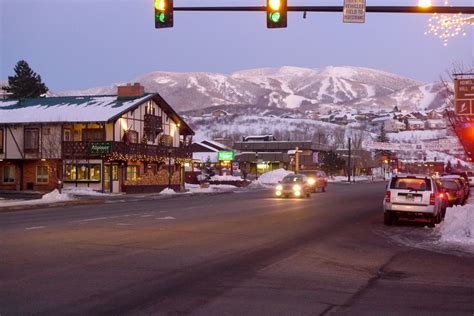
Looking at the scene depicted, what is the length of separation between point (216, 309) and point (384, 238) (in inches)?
419

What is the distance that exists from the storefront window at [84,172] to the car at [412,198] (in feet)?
103

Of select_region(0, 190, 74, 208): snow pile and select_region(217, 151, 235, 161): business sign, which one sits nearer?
select_region(0, 190, 74, 208): snow pile

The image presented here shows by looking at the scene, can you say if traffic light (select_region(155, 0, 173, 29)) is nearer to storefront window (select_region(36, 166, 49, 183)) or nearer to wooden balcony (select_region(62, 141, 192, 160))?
wooden balcony (select_region(62, 141, 192, 160))

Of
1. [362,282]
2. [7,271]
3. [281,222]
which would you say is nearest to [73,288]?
[7,271]

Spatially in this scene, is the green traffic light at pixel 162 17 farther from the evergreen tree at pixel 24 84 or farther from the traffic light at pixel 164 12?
the evergreen tree at pixel 24 84

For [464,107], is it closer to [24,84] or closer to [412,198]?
[412,198]

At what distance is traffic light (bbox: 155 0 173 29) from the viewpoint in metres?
15.9

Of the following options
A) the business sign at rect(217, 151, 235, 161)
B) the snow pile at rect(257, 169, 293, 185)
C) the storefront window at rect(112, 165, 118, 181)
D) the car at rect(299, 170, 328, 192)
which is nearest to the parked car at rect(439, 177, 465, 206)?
the car at rect(299, 170, 328, 192)

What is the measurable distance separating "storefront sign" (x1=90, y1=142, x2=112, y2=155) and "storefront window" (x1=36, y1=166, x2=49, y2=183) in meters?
5.71

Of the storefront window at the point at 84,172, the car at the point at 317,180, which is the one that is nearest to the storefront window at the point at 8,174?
the storefront window at the point at 84,172

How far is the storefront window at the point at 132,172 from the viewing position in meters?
52.0

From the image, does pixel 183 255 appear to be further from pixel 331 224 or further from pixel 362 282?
pixel 331 224

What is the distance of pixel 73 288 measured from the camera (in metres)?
9.34

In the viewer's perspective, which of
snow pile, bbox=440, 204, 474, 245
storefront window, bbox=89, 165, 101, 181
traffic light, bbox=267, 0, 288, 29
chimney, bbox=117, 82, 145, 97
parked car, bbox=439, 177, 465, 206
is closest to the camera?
traffic light, bbox=267, 0, 288, 29
